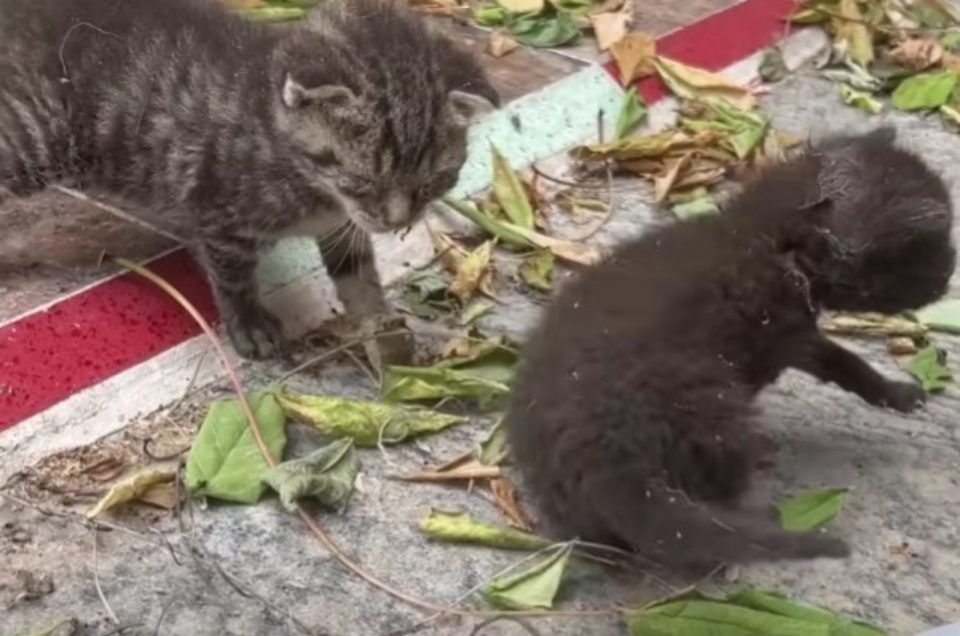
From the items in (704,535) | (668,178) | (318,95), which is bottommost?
(668,178)

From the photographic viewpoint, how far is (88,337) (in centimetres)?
267

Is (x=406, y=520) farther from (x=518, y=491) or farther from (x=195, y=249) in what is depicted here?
(x=195, y=249)

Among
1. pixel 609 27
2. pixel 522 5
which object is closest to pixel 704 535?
pixel 609 27

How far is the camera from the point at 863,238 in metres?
2.27

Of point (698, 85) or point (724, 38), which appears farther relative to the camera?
point (724, 38)

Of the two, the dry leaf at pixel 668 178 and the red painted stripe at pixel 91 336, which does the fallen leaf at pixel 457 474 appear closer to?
the red painted stripe at pixel 91 336

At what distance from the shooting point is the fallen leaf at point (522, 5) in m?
3.87

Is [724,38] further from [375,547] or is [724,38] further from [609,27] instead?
[375,547]

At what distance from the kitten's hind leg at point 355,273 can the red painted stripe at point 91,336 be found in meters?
0.26

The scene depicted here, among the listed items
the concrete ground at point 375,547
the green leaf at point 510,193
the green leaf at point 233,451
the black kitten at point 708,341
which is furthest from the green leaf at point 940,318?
the green leaf at point 233,451

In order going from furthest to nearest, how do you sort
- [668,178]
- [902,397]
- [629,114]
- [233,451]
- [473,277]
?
1. [629,114]
2. [668,178]
3. [473,277]
4. [902,397]
5. [233,451]

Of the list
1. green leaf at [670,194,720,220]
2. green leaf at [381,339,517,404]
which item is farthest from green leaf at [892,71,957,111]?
green leaf at [381,339,517,404]

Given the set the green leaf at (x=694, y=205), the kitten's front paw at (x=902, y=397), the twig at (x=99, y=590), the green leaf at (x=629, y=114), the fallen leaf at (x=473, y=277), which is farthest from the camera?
the green leaf at (x=629, y=114)

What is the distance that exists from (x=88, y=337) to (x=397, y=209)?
0.62m
